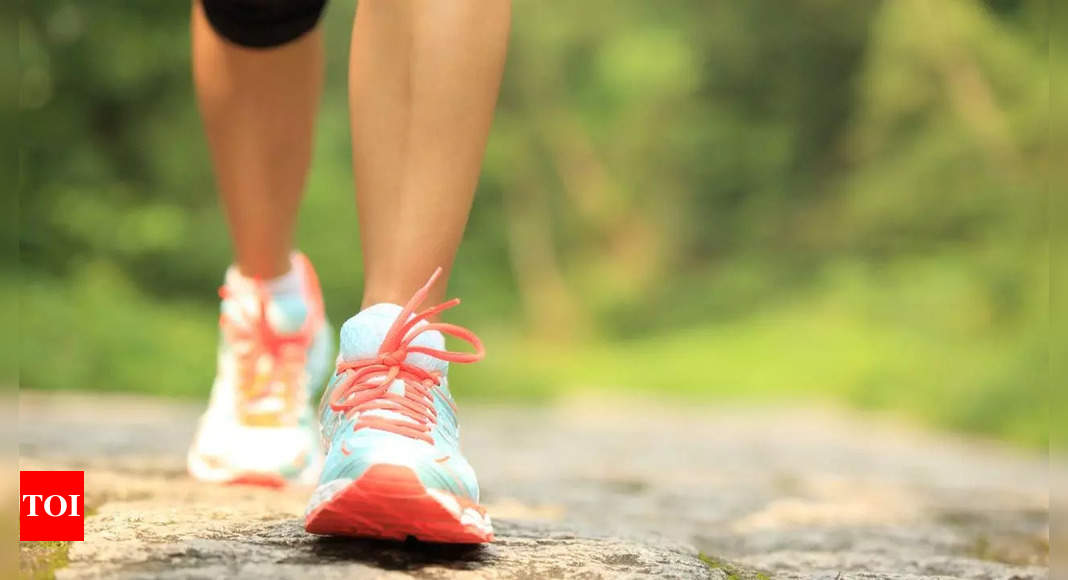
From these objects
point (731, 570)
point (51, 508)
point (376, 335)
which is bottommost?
point (731, 570)

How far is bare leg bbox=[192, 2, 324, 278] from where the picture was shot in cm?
158

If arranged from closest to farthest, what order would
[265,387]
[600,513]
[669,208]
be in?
[265,387], [600,513], [669,208]

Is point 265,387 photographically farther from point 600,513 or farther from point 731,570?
point 731,570

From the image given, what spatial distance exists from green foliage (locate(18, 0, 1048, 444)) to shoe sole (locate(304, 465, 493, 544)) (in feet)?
14.8

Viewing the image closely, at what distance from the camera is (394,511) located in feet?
3.20

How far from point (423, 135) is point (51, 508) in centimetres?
52

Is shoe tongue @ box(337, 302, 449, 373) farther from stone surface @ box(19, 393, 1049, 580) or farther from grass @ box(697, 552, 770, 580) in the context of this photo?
grass @ box(697, 552, 770, 580)

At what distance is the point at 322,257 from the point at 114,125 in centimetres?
178

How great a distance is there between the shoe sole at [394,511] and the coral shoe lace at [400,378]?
78 mm

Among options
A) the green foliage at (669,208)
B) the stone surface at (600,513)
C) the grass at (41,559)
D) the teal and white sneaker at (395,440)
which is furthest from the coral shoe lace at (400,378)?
the green foliage at (669,208)

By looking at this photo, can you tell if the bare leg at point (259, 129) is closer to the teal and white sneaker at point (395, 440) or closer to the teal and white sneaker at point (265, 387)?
the teal and white sneaker at point (265, 387)

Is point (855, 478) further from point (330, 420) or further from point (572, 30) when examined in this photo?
point (572, 30)

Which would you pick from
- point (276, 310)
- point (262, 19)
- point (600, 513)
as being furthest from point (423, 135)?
point (600, 513)

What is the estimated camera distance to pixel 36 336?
5422mm
